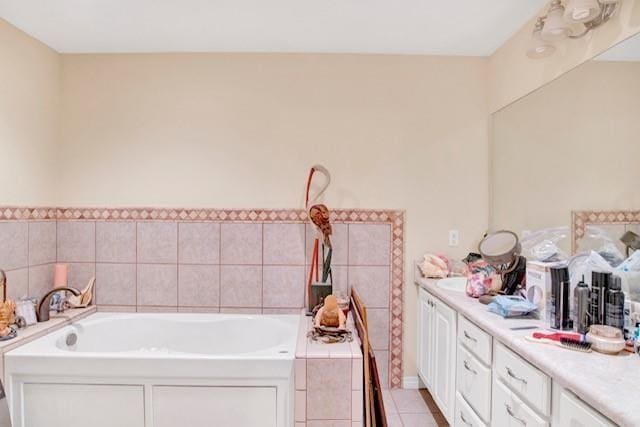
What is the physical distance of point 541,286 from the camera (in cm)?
183

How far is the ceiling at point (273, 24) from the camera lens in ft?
7.49

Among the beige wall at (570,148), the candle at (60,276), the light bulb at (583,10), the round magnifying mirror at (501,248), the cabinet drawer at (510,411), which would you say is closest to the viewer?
the cabinet drawer at (510,411)

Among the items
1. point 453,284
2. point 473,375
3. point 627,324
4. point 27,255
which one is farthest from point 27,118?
point 627,324

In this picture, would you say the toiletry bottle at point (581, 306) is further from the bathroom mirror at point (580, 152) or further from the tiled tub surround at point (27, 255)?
the tiled tub surround at point (27, 255)

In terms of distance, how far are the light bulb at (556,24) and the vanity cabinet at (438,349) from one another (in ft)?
4.89

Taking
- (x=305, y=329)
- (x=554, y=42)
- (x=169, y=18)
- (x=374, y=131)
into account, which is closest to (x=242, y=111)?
(x=169, y=18)

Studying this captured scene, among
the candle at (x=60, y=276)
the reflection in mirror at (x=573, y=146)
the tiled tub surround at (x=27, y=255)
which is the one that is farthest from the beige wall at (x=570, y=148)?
the tiled tub surround at (x=27, y=255)

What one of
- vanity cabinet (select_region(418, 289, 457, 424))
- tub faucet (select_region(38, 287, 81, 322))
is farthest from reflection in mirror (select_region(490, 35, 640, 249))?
tub faucet (select_region(38, 287, 81, 322))

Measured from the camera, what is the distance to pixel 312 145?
9.71 feet

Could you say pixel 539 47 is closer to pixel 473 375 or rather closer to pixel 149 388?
pixel 473 375

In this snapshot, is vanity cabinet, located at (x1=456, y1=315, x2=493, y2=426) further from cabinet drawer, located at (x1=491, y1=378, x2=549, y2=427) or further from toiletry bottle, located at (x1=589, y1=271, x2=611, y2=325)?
toiletry bottle, located at (x1=589, y1=271, x2=611, y2=325)

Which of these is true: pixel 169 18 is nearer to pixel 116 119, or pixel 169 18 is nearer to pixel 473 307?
pixel 116 119

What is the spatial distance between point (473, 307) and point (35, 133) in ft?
9.71

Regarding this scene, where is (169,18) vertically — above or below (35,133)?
above
